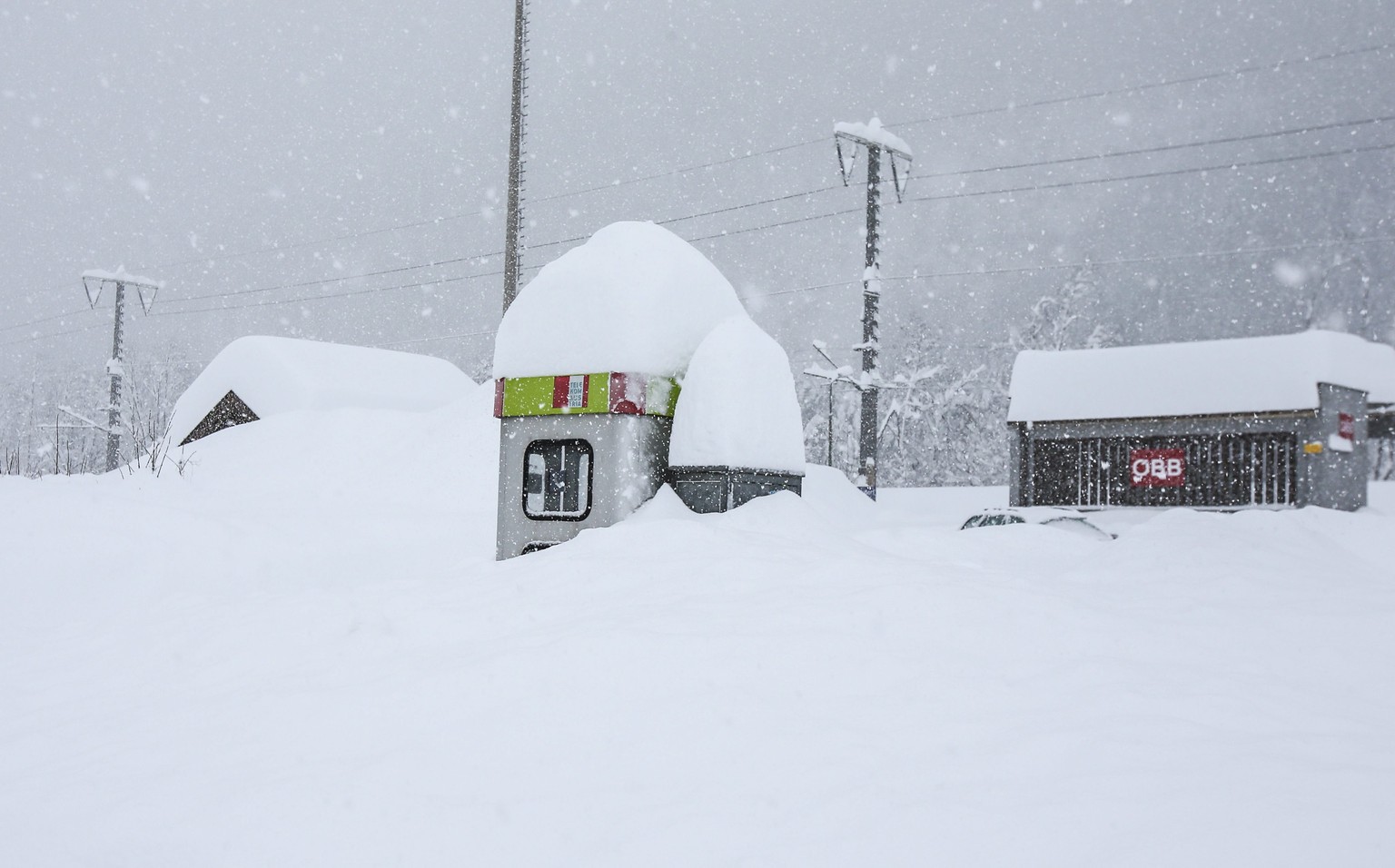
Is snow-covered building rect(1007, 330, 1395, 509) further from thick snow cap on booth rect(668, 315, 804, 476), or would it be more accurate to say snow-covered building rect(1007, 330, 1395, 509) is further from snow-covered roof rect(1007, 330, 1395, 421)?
thick snow cap on booth rect(668, 315, 804, 476)

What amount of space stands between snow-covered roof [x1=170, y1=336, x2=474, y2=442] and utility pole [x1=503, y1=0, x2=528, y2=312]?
874 cm

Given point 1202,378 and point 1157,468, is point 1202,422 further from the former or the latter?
point 1157,468

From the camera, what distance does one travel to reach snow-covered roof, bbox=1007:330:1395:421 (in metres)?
Answer: 15.7

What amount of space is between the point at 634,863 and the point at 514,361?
535 centimetres

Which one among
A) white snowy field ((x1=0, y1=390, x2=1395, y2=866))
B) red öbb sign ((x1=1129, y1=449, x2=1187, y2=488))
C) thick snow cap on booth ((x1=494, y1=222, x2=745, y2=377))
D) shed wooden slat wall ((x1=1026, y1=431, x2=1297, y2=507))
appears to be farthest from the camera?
red öbb sign ((x1=1129, y1=449, x2=1187, y2=488))

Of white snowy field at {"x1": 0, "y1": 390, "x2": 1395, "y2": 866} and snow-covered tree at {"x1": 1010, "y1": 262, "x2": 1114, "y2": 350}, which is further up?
snow-covered tree at {"x1": 1010, "y1": 262, "x2": 1114, "y2": 350}

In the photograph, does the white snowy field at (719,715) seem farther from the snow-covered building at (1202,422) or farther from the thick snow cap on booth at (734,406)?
the snow-covered building at (1202,422)

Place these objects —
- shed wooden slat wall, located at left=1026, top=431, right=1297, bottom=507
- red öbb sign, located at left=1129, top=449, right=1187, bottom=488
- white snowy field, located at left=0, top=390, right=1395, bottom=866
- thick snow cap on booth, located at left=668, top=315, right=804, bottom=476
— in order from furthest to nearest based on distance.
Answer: red öbb sign, located at left=1129, top=449, right=1187, bottom=488 < shed wooden slat wall, located at left=1026, top=431, right=1297, bottom=507 < thick snow cap on booth, located at left=668, top=315, right=804, bottom=476 < white snowy field, located at left=0, top=390, right=1395, bottom=866

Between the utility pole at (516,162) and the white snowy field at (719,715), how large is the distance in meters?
14.4

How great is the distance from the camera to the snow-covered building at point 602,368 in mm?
6629

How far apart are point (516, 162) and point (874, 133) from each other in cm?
811

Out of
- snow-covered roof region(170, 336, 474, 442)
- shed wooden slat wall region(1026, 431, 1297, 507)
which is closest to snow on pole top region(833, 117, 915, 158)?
shed wooden slat wall region(1026, 431, 1297, 507)

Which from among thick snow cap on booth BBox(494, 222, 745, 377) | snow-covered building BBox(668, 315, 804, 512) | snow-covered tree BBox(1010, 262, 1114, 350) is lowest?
snow-covered building BBox(668, 315, 804, 512)

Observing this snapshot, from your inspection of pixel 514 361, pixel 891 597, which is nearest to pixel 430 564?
pixel 514 361
